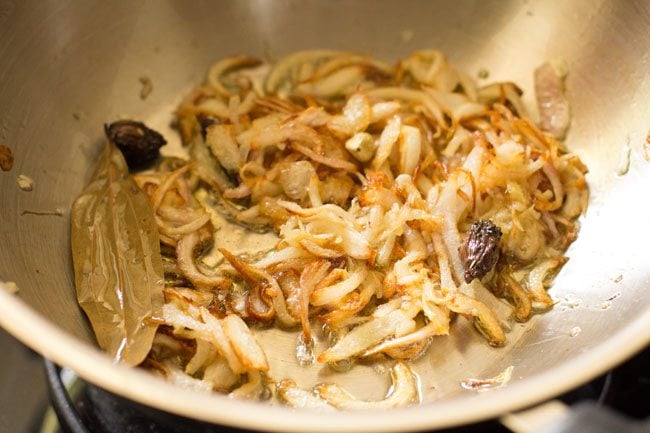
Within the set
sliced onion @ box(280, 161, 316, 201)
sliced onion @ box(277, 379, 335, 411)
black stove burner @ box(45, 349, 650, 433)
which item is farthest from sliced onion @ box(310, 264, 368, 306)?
black stove burner @ box(45, 349, 650, 433)

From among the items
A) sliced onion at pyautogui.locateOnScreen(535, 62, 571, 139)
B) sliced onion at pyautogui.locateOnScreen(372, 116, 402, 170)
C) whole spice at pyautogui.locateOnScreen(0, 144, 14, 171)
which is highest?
sliced onion at pyautogui.locateOnScreen(535, 62, 571, 139)

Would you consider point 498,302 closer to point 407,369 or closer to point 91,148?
point 407,369

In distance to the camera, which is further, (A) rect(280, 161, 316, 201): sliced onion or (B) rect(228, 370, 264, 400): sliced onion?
(A) rect(280, 161, 316, 201): sliced onion

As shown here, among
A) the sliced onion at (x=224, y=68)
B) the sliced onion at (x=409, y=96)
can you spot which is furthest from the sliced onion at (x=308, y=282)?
the sliced onion at (x=224, y=68)

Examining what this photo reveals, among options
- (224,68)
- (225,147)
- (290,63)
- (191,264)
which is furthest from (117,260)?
(290,63)

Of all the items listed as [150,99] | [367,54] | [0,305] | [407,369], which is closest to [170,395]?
[0,305]

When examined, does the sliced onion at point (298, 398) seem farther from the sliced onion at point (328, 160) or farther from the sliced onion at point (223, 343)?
the sliced onion at point (328, 160)

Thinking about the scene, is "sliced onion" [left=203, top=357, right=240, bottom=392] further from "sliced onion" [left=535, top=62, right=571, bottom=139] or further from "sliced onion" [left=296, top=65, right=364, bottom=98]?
"sliced onion" [left=535, top=62, right=571, bottom=139]
